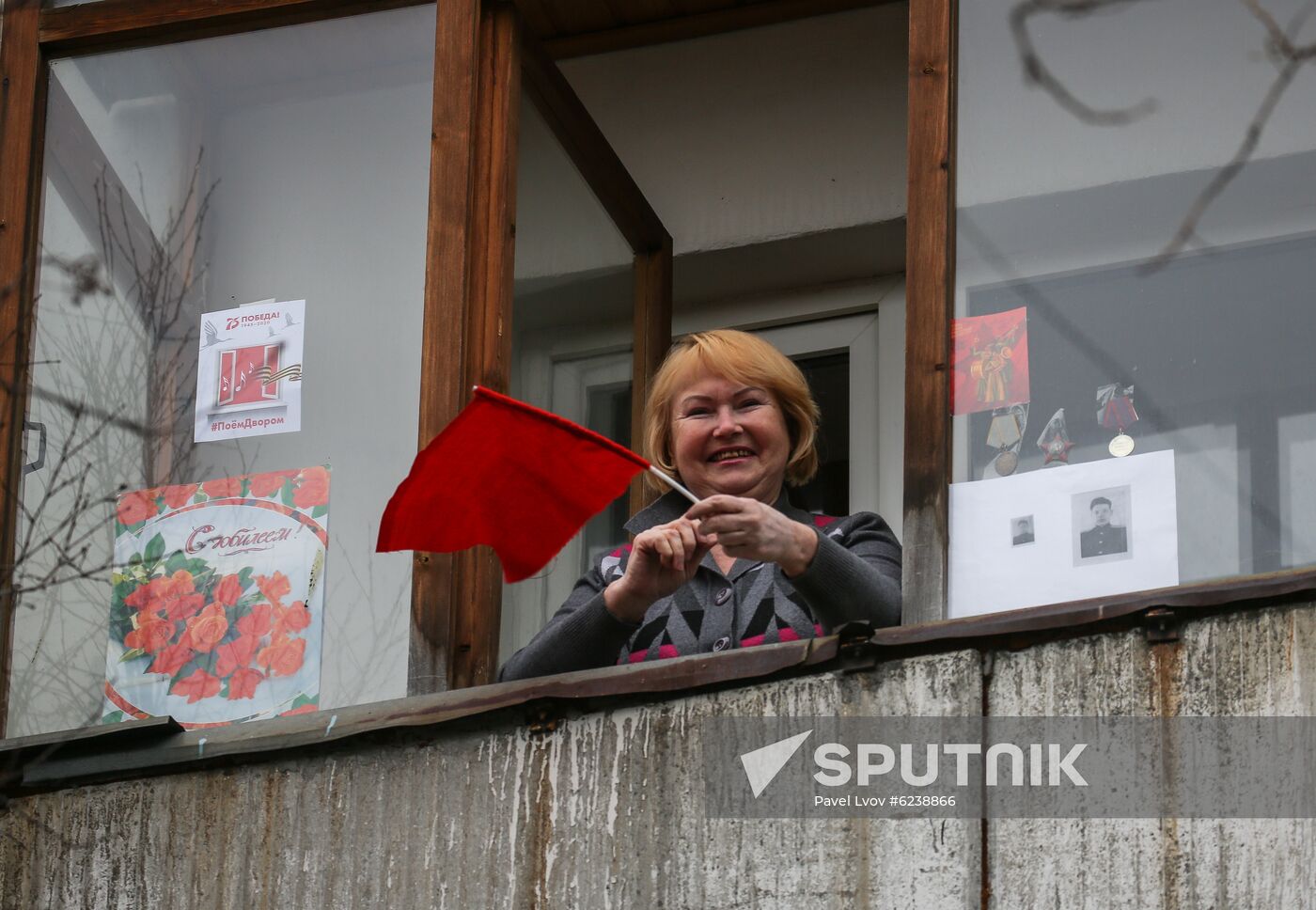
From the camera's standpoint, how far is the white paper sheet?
4.00 meters

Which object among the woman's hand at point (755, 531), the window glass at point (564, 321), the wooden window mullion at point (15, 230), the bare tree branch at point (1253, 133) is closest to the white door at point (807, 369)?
the window glass at point (564, 321)

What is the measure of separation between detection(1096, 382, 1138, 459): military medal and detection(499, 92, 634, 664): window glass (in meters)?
1.40

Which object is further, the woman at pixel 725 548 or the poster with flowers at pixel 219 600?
the poster with flowers at pixel 219 600

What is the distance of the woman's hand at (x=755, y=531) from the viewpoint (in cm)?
409

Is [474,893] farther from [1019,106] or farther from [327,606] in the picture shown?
[1019,106]

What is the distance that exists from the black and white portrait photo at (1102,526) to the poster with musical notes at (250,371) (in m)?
1.72

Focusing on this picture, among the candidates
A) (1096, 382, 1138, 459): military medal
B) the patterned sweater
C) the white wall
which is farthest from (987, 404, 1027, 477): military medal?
the white wall

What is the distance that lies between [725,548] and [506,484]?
0.50 m

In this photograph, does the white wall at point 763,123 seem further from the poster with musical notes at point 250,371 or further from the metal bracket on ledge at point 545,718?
the metal bracket on ledge at point 545,718

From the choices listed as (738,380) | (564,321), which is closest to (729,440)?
(738,380)

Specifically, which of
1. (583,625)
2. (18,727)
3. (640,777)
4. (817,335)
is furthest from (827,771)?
(817,335)

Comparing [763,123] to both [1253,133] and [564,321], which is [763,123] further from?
[1253,133]

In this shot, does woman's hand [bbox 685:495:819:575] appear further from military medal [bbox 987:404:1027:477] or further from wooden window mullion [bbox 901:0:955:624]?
military medal [bbox 987:404:1027:477]

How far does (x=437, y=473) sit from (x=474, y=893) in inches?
31.5
